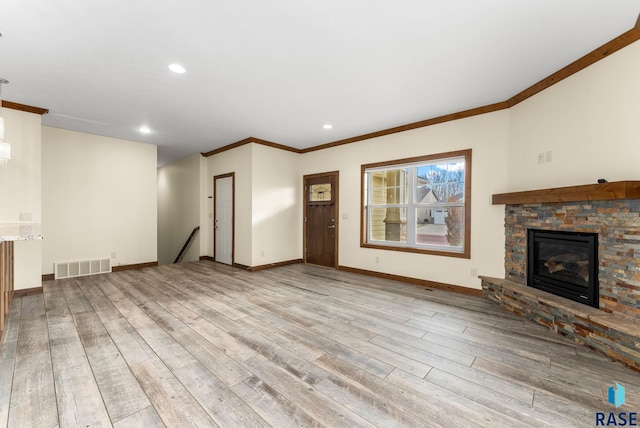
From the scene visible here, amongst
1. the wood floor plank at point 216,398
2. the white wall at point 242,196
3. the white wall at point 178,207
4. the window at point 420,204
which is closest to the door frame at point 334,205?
the window at point 420,204

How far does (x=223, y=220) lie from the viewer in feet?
21.0

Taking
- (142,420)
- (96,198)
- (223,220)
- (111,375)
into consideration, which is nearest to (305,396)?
(142,420)

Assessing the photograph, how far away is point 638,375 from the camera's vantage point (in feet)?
6.66

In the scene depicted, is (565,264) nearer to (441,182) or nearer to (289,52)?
(441,182)

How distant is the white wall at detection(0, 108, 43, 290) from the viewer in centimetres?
377

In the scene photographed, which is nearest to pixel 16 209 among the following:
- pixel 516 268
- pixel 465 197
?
pixel 465 197

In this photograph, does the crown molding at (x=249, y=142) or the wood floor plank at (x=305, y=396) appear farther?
the crown molding at (x=249, y=142)

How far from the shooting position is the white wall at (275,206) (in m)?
5.62

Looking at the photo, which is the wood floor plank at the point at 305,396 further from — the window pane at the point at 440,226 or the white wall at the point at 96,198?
the white wall at the point at 96,198

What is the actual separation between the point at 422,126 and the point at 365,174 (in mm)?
1356

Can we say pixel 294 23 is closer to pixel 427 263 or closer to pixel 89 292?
pixel 427 263

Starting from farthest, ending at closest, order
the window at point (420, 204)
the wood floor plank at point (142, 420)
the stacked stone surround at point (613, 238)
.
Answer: the window at point (420, 204) < the stacked stone surround at point (613, 238) < the wood floor plank at point (142, 420)
